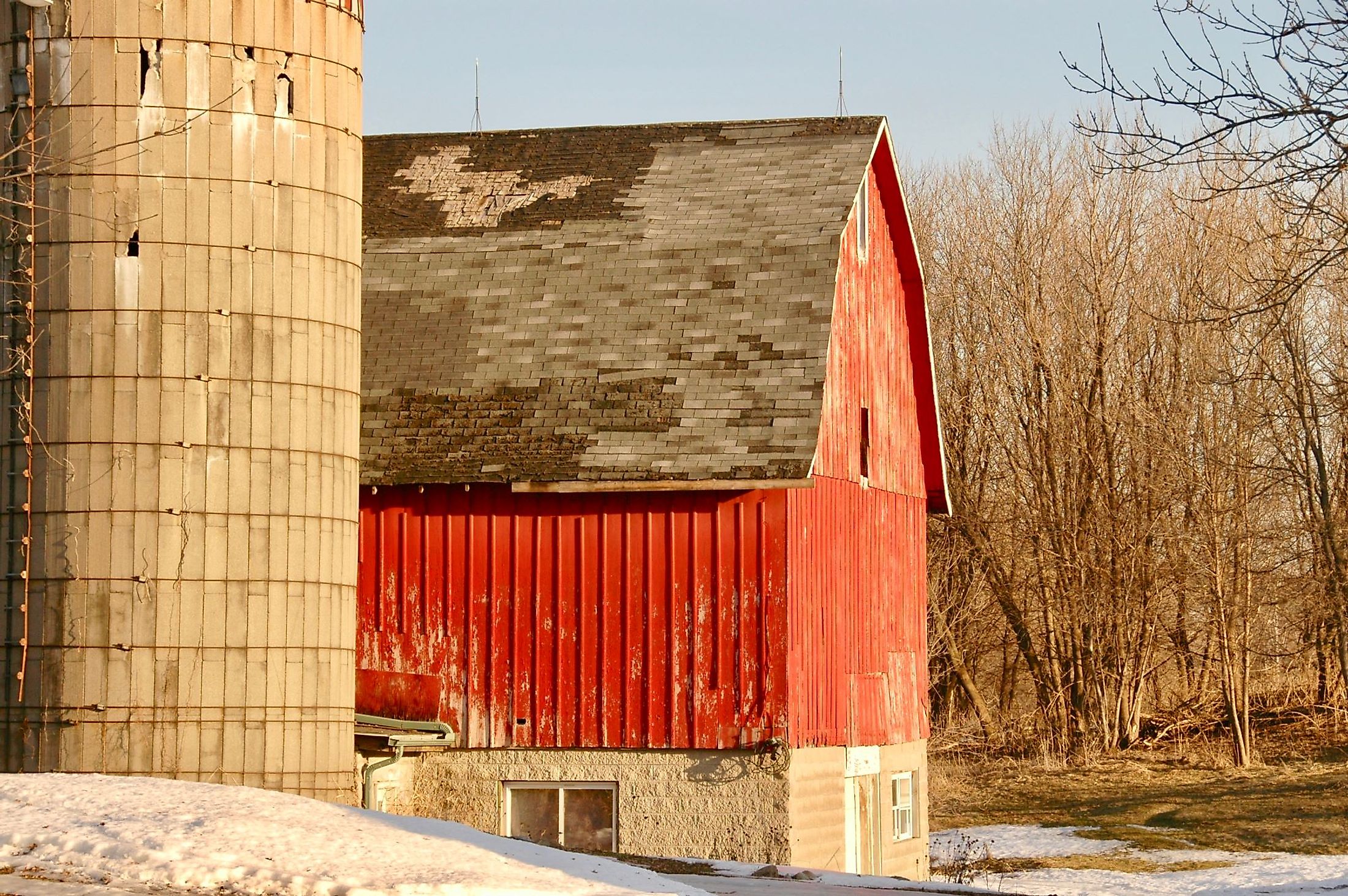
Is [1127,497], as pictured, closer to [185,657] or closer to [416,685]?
[416,685]

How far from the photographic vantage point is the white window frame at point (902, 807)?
66.1 ft

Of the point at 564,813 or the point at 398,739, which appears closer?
the point at 398,739

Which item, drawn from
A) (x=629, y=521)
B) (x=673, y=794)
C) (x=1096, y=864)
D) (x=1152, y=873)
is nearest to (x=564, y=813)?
(x=673, y=794)

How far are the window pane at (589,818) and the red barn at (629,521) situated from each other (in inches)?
0.8

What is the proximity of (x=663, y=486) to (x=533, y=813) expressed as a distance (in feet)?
11.5

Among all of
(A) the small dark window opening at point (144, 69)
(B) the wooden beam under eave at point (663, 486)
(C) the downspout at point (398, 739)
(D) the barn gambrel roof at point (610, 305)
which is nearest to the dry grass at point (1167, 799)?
(B) the wooden beam under eave at point (663, 486)

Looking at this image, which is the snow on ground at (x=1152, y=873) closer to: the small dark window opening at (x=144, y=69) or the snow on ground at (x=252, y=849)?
the snow on ground at (x=252, y=849)

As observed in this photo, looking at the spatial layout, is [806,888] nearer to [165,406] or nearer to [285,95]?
[165,406]

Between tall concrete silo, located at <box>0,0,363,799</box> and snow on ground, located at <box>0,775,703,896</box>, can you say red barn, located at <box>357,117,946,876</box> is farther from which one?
snow on ground, located at <box>0,775,703,896</box>

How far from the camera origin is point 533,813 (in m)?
17.0

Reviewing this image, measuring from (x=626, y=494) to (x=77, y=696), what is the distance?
18.4ft

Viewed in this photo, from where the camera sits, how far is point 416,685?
1730cm

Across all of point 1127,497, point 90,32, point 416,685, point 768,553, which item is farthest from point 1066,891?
point 1127,497

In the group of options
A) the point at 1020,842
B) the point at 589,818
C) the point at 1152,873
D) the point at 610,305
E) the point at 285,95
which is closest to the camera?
the point at 285,95
